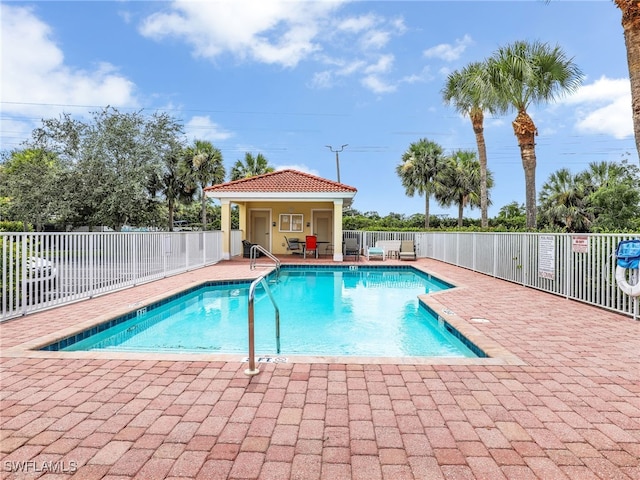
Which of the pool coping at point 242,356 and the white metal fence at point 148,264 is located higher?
the white metal fence at point 148,264

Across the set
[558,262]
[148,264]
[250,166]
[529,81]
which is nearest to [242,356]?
[148,264]

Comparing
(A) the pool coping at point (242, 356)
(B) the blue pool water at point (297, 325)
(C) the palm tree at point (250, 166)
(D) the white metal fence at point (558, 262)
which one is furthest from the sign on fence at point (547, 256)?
(C) the palm tree at point (250, 166)

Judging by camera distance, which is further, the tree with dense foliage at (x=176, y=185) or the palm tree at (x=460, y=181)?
the palm tree at (x=460, y=181)

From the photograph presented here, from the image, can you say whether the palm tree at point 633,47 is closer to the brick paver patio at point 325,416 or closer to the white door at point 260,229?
the brick paver patio at point 325,416

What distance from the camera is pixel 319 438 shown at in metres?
2.51

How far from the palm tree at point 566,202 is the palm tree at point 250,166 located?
66.1 ft

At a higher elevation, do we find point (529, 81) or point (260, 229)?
point (529, 81)

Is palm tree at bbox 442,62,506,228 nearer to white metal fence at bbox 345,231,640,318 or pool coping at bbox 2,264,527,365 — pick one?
white metal fence at bbox 345,231,640,318

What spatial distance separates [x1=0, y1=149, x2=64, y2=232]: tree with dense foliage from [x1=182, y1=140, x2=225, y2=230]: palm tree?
7.82 meters

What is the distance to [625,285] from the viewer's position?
591 cm

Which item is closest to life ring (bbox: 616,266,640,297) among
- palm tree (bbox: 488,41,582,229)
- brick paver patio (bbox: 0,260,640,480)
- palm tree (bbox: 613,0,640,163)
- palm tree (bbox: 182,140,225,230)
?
brick paver patio (bbox: 0,260,640,480)

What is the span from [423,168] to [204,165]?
1597 centimetres

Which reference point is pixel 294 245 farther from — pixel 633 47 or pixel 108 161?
pixel 633 47

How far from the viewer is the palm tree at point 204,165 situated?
2545 cm
